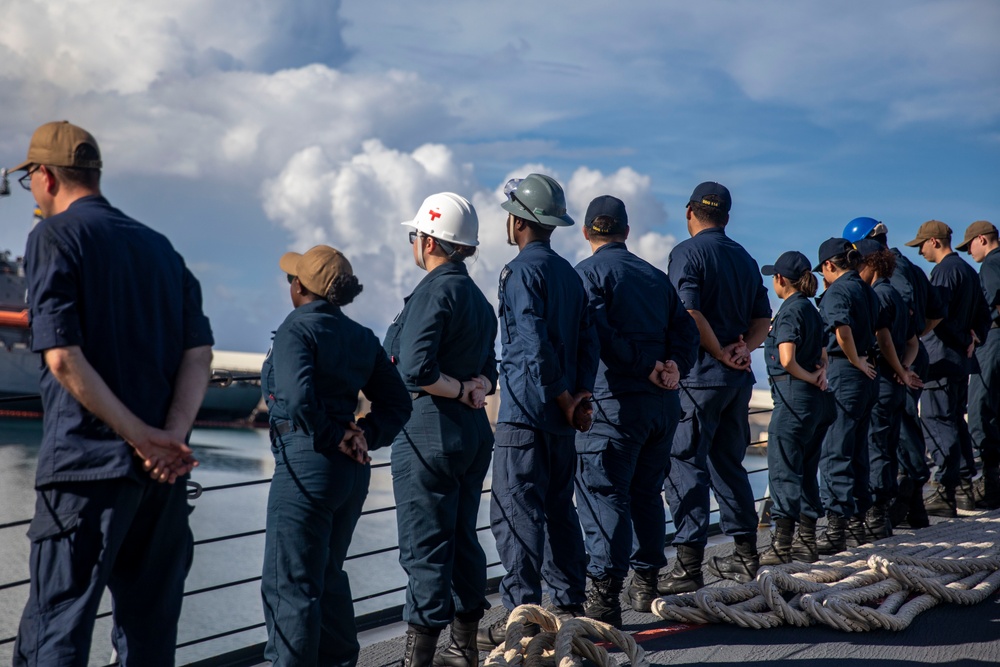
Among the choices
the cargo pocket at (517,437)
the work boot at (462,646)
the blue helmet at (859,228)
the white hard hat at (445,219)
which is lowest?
the work boot at (462,646)

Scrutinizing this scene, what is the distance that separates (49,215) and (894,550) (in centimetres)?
493

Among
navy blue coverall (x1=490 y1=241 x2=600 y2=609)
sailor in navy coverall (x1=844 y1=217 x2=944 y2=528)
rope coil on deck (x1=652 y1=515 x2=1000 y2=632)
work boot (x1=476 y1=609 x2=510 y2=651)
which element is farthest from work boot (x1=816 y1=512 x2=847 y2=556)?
work boot (x1=476 y1=609 x2=510 y2=651)

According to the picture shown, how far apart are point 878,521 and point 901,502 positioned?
20.2 inches

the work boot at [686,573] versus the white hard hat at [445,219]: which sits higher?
the white hard hat at [445,219]

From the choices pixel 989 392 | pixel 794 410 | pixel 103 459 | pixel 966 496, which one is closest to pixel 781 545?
pixel 794 410

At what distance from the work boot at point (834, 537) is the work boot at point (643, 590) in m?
1.70

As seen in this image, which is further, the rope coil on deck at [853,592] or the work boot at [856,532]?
the work boot at [856,532]

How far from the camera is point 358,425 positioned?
3.37 meters

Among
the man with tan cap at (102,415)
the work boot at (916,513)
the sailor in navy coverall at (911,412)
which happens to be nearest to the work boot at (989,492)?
the sailor in navy coverall at (911,412)

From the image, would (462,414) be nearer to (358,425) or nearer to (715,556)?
(358,425)

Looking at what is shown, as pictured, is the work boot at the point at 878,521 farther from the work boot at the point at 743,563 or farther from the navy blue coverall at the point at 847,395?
the work boot at the point at 743,563

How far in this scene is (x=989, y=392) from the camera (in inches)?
307

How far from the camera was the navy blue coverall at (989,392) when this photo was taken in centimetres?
769

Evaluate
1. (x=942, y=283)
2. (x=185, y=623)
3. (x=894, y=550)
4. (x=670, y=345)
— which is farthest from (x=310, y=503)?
(x=185, y=623)
